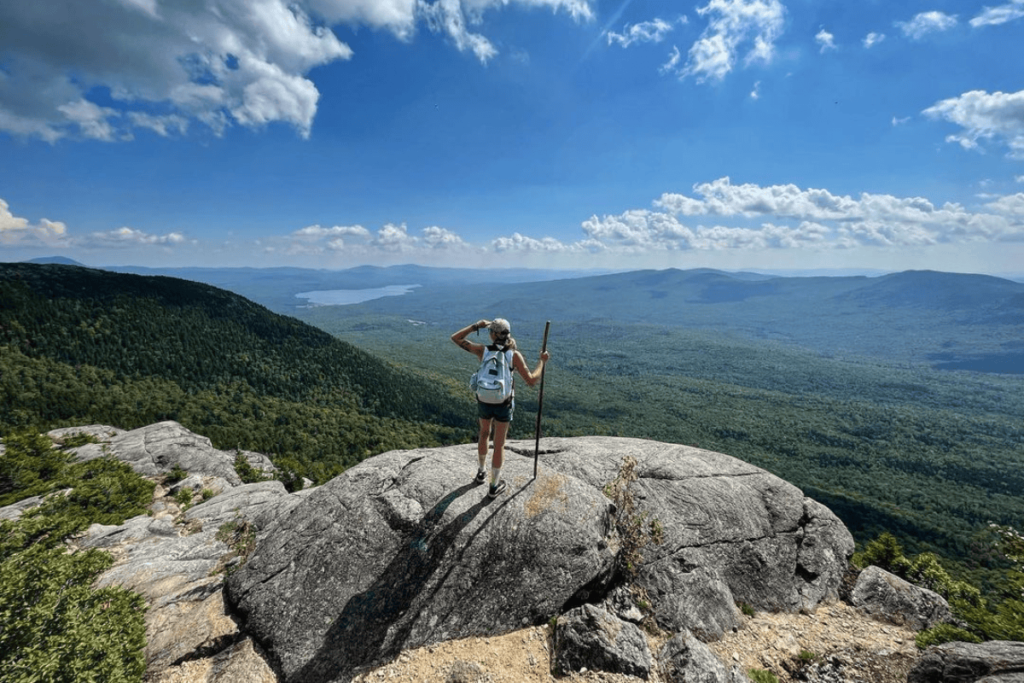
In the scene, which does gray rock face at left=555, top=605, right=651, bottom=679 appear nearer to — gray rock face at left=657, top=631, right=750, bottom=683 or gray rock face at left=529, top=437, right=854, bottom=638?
gray rock face at left=657, top=631, right=750, bottom=683

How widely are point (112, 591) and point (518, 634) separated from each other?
36.2 feet

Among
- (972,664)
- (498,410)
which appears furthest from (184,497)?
(972,664)

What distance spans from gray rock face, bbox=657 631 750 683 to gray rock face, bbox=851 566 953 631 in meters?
7.69

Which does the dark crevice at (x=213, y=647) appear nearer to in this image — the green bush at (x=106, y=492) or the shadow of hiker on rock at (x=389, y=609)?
the shadow of hiker on rock at (x=389, y=609)

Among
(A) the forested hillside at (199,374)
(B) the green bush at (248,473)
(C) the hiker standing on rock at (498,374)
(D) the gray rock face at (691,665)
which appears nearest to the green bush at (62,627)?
(C) the hiker standing on rock at (498,374)

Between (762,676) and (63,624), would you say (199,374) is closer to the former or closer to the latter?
(63,624)

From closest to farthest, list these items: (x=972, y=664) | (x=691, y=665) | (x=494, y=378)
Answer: (x=972, y=664) → (x=691, y=665) → (x=494, y=378)

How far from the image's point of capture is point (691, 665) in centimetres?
932

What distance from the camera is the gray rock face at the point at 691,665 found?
9102mm

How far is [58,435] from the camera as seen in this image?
48.8 meters

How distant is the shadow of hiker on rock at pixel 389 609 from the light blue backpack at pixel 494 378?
397 cm

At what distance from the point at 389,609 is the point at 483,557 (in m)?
2.78

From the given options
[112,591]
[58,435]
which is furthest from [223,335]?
[112,591]

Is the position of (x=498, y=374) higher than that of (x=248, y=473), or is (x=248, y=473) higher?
(x=498, y=374)
